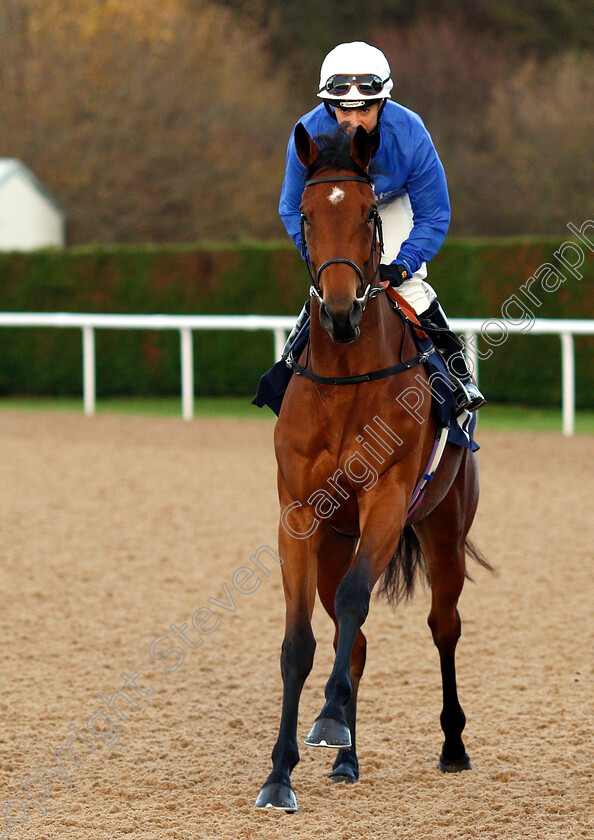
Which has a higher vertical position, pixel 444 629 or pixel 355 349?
pixel 355 349

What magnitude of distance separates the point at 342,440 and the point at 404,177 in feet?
2.96

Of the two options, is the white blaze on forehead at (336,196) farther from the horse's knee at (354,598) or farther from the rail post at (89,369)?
the rail post at (89,369)

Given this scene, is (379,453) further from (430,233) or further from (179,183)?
(179,183)

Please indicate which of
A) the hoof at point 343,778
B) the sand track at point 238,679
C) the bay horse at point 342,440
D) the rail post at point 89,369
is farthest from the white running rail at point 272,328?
A: the hoof at point 343,778

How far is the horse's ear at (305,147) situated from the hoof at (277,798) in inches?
71.3

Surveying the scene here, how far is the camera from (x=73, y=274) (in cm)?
1505

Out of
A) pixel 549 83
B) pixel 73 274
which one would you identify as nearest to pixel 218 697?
pixel 73 274

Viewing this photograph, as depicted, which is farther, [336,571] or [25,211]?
[25,211]

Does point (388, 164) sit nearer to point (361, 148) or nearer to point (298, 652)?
point (361, 148)

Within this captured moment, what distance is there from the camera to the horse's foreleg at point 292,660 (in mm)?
3396

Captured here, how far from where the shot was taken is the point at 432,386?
12.6 ft

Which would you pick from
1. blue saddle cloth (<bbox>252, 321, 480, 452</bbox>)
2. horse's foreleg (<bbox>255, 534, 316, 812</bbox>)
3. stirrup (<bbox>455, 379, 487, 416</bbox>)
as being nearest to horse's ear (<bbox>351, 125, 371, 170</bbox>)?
blue saddle cloth (<bbox>252, 321, 480, 452</bbox>)

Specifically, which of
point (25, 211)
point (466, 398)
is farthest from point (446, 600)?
point (25, 211)

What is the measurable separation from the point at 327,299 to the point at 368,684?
2253mm
